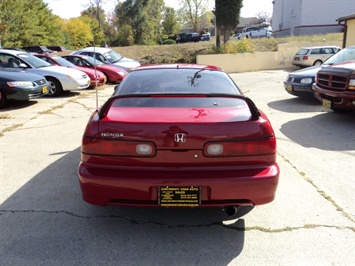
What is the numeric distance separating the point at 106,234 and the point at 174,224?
65cm

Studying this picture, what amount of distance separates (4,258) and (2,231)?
461 mm

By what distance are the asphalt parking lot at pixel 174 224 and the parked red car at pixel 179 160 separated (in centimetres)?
40

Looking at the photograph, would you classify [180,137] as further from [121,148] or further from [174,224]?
[174,224]

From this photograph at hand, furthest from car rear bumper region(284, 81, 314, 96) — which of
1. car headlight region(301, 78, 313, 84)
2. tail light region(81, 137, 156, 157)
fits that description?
tail light region(81, 137, 156, 157)

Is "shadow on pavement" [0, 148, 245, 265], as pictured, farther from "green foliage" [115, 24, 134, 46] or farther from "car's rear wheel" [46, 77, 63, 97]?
"green foliage" [115, 24, 134, 46]

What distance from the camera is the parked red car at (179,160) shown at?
8.86 ft

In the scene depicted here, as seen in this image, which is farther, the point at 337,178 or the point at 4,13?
the point at 4,13

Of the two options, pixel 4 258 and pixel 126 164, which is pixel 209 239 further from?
pixel 4 258

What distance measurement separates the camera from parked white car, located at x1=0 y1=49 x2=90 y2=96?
10820 mm

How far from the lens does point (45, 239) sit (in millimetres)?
2959

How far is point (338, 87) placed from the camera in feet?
22.3

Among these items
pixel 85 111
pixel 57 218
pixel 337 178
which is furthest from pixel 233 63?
pixel 57 218

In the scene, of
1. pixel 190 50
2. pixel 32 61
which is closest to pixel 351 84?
pixel 32 61

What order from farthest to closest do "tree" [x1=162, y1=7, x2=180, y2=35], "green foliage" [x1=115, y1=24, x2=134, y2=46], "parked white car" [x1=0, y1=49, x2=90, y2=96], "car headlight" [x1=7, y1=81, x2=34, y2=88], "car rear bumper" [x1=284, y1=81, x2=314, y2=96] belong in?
1. "tree" [x1=162, y1=7, x2=180, y2=35]
2. "green foliage" [x1=115, y1=24, x2=134, y2=46]
3. "parked white car" [x1=0, y1=49, x2=90, y2=96]
4. "car rear bumper" [x1=284, y1=81, x2=314, y2=96]
5. "car headlight" [x1=7, y1=81, x2=34, y2=88]
